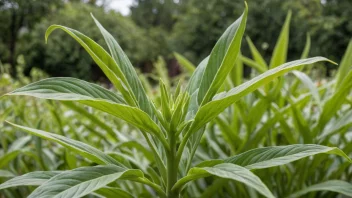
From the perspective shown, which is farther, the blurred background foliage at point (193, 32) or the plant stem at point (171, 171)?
the blurred background foliage at point (193, 32)

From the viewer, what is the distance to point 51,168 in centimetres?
121

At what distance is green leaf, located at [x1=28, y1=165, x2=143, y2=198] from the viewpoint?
0.55 metres

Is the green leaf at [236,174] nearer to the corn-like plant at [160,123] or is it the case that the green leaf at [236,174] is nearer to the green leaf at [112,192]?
the corn-like plant at [160,123]

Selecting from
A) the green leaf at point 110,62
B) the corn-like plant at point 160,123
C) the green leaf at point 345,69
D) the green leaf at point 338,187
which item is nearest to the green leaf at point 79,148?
the corn-like plant at point 160,123

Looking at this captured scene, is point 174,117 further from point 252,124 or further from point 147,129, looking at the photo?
point 252,124

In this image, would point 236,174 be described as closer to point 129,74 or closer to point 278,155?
point 278,155

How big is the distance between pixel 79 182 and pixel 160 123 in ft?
0.74

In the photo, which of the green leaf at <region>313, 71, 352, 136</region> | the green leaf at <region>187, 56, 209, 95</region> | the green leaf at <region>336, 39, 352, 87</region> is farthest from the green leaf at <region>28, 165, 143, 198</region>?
the green leaf at <region>336, 39, 352, 87</region>

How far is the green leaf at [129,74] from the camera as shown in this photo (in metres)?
0.76

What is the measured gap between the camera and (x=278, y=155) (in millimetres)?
658

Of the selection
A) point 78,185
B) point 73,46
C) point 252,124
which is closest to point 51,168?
point 252,124

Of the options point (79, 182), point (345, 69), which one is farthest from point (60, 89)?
point (345, 69)

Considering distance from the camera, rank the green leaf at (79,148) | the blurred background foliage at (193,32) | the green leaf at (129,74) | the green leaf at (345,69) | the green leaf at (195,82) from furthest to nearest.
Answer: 1. the blurred background foliage at (193,32)
2. the green leaf at (345,69)
3. the green leaf at (195,82)
4. the green leaf at (129,74)
5. the green leaf at (79,148)

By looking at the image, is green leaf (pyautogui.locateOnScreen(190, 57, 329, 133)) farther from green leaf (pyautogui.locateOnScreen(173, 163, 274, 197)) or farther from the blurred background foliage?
the blurred background foliage
